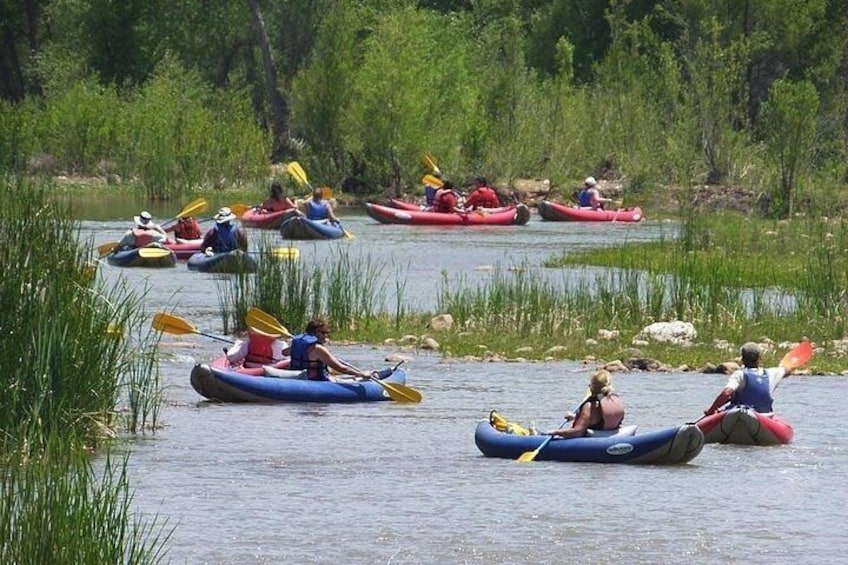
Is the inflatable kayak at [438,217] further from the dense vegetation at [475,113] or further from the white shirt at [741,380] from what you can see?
the white shirt at [741,380]

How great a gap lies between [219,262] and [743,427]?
47.5 feet

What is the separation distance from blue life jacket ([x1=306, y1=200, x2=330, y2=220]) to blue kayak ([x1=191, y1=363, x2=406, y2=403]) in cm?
1943

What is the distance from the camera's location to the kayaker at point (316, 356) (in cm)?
1850

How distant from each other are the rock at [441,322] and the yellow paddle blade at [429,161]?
22.0 m

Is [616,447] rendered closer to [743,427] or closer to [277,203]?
[743,427]

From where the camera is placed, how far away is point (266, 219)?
127ft

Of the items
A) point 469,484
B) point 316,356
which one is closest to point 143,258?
point 316,356

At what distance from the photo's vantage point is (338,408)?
1870 cm

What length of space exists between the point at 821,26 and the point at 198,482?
43.3 meters

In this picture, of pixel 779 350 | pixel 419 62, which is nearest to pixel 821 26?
pixel 419 62

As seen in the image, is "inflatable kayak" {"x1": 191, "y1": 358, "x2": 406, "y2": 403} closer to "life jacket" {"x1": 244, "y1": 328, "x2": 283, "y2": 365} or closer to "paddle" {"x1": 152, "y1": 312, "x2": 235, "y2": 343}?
"life jacket" {"x1": 244, "y1": 328, "x2": 283, "y2": 365}

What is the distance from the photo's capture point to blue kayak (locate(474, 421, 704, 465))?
51.5 feet

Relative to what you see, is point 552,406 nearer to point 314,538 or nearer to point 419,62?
point 314,538

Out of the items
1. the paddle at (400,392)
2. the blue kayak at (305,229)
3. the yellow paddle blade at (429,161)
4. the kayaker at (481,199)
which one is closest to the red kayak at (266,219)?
the blue kayak at (305,229)
